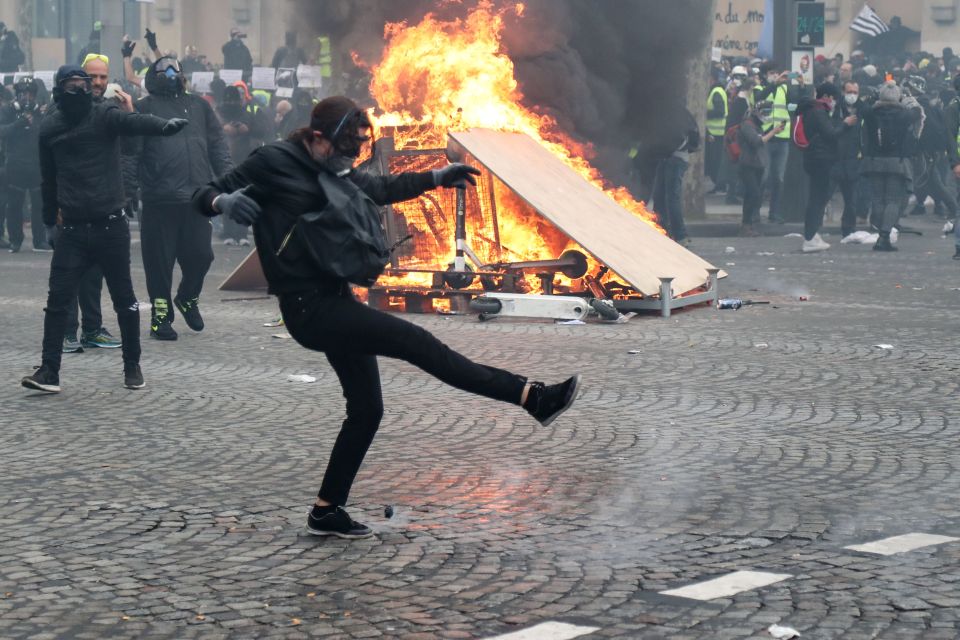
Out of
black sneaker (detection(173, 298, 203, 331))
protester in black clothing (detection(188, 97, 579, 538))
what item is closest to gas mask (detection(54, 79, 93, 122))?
black sneaker (detection(173, 298, 203, 331))

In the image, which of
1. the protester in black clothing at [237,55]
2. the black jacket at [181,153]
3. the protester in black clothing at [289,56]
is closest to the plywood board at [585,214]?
the black jacket at [181,153]

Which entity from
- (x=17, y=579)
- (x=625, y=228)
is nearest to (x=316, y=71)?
(x=625, y=228)

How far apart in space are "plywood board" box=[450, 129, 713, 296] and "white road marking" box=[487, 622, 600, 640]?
7484 mm

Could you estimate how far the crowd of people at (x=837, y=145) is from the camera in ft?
59.9

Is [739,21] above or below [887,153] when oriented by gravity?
above

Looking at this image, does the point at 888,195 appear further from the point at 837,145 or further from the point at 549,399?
the point at 549,399

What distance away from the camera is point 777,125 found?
71.2 feet

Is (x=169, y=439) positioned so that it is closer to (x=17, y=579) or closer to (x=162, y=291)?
(x=17, y=579)

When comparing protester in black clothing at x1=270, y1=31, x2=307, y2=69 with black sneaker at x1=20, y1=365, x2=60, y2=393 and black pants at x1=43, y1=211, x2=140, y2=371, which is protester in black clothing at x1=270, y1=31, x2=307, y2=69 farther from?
black sneaker at x1=20, y1=365, x2=60, y2=393

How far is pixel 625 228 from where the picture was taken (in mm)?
13125

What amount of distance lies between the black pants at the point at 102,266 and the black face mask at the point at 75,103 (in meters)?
0.62

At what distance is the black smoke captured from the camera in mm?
15953

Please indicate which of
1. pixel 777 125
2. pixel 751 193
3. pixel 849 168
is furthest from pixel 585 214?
pixel 777 125

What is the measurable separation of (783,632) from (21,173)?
50.6 ft
